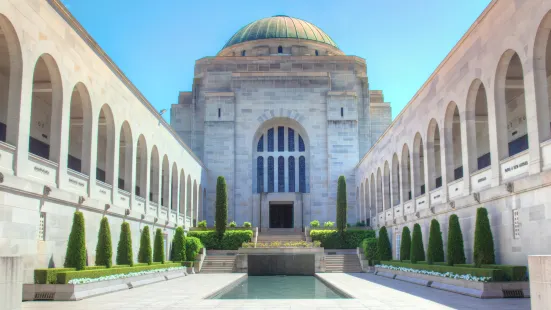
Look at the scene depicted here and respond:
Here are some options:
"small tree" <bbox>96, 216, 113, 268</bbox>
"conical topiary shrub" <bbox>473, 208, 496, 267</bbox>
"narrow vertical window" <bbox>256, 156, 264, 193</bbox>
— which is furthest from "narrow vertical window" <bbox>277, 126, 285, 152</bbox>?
"conical topiary shrub" <bbox>473, 208, 496, 267</bbox>

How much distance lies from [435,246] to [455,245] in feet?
8.83

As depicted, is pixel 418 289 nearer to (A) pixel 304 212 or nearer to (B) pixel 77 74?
(B) pixel 77 74

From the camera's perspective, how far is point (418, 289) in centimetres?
2030

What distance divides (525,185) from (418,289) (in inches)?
219

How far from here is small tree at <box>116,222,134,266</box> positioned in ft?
77.7

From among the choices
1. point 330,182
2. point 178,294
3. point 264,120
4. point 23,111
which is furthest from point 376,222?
point 23,111

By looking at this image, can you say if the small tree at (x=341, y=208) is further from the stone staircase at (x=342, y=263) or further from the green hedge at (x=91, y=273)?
the green hedge at (x=91, y=273)

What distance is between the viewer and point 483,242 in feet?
61.4

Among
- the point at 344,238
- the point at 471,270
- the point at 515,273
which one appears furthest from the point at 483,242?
the point at 344,238

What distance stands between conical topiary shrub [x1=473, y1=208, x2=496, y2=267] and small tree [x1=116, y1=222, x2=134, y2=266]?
12886mm

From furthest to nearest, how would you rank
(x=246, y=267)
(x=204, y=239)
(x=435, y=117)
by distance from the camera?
(x=204, y=239) < (x=246, y=267) < (x=435, y=117)

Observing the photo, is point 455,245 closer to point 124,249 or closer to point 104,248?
point 104,248

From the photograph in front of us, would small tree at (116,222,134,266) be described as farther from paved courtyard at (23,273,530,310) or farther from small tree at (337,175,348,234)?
small tree at (337,175,348,234)

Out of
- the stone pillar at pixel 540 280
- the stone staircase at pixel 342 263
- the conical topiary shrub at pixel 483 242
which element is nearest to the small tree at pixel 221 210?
the stone staircase at pixel 342 263
